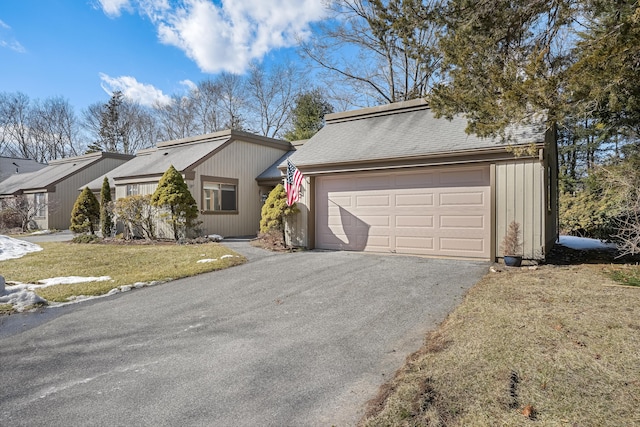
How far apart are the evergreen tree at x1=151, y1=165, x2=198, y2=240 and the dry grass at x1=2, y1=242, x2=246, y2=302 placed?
6.12ft

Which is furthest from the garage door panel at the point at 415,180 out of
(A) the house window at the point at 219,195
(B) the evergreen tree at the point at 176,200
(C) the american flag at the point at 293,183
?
(A) the house window at the point at 219,195

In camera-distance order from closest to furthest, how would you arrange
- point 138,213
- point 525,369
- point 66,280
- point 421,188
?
1. point 525,369
2. point 66,280
3. point 421,188
4. point 138,213

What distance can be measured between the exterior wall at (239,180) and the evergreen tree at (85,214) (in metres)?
6.16

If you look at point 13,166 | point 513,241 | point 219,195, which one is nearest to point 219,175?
point 219,195

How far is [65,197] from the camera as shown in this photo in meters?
21.4

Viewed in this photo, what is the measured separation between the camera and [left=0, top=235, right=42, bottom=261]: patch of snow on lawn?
34.9ft

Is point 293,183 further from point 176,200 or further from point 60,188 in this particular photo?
point 60,188

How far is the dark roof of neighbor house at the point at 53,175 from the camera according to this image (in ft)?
70.7

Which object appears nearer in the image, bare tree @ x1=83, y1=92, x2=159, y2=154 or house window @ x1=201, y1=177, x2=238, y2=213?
house window @ x1=201, y1=177, x2=238, y2=213

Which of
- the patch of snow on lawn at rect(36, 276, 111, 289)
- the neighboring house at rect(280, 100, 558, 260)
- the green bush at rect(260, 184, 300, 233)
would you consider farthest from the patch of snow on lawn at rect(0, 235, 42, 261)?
the neighboring house at rect(280, 100, 558, 260)

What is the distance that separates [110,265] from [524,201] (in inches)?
389

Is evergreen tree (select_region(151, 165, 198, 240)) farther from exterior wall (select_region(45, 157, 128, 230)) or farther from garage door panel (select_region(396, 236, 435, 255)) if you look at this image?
exterior wall (select_region(45, 157, 128, 230))

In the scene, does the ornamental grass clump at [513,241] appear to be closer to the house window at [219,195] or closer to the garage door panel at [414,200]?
the garage door panel at [414,200]

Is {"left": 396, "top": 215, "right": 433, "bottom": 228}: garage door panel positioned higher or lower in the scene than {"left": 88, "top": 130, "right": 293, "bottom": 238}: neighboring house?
lower
